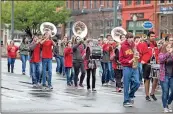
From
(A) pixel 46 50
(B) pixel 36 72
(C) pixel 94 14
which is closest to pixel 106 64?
(B) pixel 36 72

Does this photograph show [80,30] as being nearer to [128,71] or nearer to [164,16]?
[128,71]

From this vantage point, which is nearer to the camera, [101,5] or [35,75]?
[35,75]

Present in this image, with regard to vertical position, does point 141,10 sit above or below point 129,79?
above

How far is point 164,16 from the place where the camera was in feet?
167

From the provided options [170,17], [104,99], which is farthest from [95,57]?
[170,17]

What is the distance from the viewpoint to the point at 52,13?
62.2 metres

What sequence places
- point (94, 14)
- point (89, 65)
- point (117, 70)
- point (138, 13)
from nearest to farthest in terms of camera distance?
point (89, 65) → point (117, 70) → point (138, 13) → point (94, 14)

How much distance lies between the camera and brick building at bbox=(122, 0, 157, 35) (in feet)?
177

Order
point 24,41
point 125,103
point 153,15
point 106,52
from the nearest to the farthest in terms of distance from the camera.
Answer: point 125,103 → point 106,52 → point 24,41 → point 153,15

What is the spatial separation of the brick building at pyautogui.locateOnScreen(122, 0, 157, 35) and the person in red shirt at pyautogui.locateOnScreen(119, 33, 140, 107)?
40764 millimetres

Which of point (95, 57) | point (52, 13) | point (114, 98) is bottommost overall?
point (114, 98)

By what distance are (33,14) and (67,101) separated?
49.7 meters

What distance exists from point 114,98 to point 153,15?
40571 mm

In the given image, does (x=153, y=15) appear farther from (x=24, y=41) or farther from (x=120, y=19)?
(x=24, y=41)
